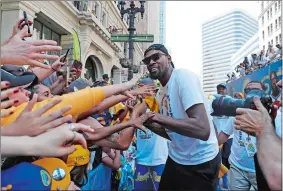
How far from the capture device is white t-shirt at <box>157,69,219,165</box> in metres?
2.20

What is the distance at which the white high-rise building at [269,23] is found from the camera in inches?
1949

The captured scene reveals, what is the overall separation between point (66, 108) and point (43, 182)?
34 cm

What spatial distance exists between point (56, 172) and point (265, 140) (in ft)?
3.51

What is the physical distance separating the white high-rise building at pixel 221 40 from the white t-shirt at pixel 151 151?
5226cm

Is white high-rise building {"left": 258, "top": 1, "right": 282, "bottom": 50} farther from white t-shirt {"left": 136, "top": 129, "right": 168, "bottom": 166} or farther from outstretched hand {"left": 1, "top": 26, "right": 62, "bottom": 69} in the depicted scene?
outstretched hand {"left": 1, "top": 26, "right": 62, "bottom": 69}

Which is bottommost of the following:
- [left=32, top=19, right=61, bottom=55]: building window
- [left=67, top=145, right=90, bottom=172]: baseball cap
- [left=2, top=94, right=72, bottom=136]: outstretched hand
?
[left=67, top=145, right=90, bottom=172]: baseball cap

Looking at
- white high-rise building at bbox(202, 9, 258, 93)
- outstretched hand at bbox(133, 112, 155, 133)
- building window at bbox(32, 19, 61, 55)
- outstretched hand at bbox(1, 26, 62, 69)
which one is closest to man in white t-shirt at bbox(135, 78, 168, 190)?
outstretched hand at bbox(133, 112, 155, 133)

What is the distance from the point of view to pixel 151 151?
13.7 feet

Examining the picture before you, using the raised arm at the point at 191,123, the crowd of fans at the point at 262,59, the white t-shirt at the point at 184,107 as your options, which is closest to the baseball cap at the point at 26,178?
the raised arm at the point at 191,123

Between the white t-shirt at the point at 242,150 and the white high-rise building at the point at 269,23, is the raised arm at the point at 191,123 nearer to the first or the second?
the white t-shirt at the point at 242,150

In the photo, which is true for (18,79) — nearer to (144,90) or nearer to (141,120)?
(141,120)

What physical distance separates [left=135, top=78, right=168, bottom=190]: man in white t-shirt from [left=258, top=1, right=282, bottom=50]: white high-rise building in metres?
49.9

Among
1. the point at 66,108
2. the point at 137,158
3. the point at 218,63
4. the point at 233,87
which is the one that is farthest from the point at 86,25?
the point at 218,63

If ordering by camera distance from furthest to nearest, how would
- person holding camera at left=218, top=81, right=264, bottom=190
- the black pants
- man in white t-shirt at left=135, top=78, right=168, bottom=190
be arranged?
man in white t-shirt at left=135, top=78, right=168, bottom=190
person holding camera at left=218, top=81, right=264, bottom=190
the black pants
